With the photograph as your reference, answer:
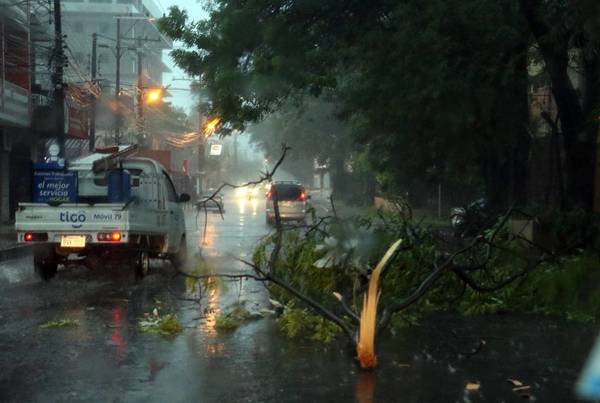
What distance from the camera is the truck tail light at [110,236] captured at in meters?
13.6

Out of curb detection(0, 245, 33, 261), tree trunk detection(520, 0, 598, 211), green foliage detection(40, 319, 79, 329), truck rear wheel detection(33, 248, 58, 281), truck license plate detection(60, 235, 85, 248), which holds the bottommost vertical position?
curb detection(0, 245, 33, 261)

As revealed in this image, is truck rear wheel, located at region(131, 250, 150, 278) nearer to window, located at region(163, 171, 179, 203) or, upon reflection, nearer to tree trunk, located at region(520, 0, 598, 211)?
window, located at region(163, 171, 179, 203)

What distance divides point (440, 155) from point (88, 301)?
11.6 meters

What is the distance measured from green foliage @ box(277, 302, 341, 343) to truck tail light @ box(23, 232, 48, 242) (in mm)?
5765

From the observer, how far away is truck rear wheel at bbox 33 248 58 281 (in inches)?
564

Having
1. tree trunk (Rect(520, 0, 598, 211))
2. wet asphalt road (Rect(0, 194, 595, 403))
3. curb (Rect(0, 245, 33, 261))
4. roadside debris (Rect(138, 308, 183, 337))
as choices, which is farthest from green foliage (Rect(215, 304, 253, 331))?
curb (Rect(0, 245, 33, 261))

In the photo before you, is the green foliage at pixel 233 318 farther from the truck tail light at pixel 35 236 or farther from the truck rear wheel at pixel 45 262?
the truck rear wheel at pixel 45 262

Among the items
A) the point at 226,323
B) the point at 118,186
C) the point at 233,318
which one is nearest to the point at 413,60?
the point at 118,186

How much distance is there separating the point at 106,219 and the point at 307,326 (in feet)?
18.1

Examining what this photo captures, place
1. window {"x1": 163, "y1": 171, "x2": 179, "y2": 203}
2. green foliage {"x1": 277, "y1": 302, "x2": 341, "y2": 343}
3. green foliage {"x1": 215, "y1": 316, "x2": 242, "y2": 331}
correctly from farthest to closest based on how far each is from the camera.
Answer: window {"x1": 163, "y1": 171, "x2": 179, "y2": 203} → green foliage {"x1": 215, "y1": 316, "x2": 242, "y2": 331} → green foliage {"x1": 277, "y1": 302, "x2": 341, "y2": 343}

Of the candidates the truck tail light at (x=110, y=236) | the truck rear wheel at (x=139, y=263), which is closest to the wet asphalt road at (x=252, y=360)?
the truck tail light at (x=110, y=236)

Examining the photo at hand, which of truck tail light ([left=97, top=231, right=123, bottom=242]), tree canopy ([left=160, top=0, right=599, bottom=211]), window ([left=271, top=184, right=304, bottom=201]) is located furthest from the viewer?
window ([left=271, top=184, right=304, bottom=201])

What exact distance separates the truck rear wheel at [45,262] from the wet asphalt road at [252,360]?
8.50 feet

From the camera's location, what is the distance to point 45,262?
14.4 m
